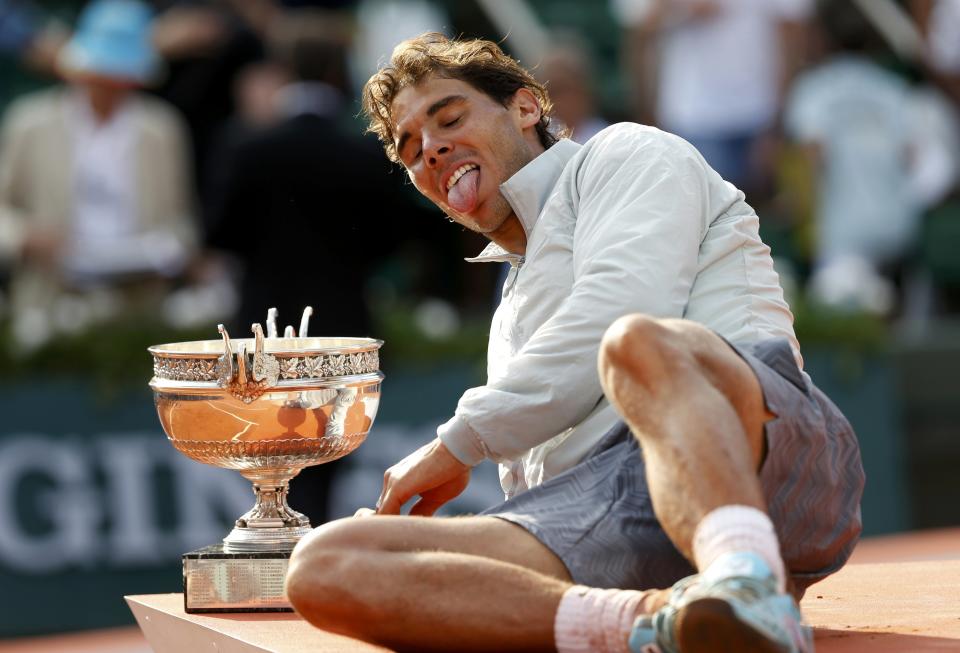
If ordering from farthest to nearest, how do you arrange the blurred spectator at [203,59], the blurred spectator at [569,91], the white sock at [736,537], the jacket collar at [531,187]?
the blurred spectator at [203,59]
the blurred spectator at [569,91]
the jacket collar at [531,187]
the white sock at [736,537]

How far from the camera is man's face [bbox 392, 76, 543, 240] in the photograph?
12.1 feet

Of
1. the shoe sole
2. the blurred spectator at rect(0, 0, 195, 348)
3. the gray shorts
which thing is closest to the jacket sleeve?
the gray shorts

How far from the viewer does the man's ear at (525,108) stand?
12.4 feet

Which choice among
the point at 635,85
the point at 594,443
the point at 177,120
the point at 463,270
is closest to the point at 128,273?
the point at 177,120

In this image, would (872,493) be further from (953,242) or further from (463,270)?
(463,270)

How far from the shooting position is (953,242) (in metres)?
8.34

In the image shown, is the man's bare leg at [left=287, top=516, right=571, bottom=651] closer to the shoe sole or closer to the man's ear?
the shoe sole

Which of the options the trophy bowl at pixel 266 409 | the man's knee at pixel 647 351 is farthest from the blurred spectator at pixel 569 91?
the man's knee at pixel 647 351

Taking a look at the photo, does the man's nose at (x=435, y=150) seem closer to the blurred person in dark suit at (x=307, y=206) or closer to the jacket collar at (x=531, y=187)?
the jacket collar at (x=531, y=187)

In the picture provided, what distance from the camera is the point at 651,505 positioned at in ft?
10.5

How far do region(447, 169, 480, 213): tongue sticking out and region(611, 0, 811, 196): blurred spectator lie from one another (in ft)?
15.4

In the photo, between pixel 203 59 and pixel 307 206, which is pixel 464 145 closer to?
pixel 307 206

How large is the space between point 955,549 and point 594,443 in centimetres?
422

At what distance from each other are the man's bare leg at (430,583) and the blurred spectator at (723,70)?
209 inches
